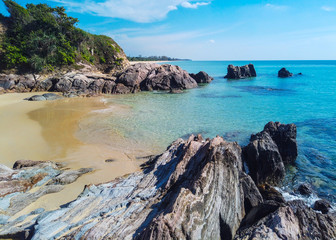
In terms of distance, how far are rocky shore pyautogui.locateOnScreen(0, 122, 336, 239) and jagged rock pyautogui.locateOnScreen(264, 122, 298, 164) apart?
3.83 metres

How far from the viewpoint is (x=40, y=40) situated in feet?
123

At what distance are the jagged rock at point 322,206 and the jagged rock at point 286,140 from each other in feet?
12.7

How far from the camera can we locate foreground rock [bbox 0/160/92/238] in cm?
634

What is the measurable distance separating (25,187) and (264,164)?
10.7m

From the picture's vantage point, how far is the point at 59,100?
28719 millimetres

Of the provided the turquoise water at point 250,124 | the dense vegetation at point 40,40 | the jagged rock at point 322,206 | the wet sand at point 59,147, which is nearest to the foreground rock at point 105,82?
the dense vegetation at point 40,40

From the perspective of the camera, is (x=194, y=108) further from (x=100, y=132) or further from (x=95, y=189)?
(x=95, y=189)

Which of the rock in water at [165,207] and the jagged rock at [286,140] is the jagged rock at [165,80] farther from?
the rock in water at [165,207]

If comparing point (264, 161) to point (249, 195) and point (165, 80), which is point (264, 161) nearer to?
point (249, 195)

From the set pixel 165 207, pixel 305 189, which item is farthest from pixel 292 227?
pixel 305 189

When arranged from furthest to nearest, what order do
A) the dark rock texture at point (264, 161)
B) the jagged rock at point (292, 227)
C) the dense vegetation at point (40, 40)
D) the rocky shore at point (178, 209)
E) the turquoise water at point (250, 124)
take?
the dense vegetation at point (40, 40) → the turquoise water at point (250, 124) → the dark rock texture at point (264, 161) → the rocky shore at point (178, 209) → the jagged rock at point (292, 227)

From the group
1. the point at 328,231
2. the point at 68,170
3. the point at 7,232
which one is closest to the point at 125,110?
the point at 68,170

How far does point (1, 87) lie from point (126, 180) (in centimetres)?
3526

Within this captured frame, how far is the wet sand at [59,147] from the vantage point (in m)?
9.38
